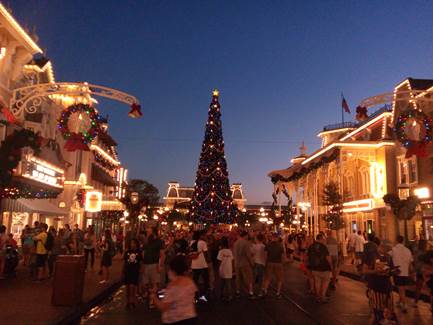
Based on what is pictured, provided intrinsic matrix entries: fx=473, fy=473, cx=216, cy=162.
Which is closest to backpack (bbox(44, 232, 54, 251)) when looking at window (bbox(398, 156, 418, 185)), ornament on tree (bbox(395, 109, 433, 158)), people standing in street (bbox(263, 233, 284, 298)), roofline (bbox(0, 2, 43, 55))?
people standing in street (bbox(263, 233, 284, 298))

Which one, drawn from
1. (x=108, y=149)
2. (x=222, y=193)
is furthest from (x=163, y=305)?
(x=108, y=149)

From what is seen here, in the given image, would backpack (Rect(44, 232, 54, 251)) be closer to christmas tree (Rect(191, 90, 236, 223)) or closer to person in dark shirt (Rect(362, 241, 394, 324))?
person in dark shirt (Rect(362, 241, 394, 324))

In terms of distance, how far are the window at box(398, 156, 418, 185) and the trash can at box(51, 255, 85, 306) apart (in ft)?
77.9

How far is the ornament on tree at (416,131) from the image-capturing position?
1636cm

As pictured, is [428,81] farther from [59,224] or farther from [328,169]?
[59,224]

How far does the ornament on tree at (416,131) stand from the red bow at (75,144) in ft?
35.7

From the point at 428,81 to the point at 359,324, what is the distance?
2489cm

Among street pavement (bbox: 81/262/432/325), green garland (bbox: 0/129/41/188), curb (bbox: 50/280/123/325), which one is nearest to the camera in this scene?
curb (bbox: 50/280/123/325)

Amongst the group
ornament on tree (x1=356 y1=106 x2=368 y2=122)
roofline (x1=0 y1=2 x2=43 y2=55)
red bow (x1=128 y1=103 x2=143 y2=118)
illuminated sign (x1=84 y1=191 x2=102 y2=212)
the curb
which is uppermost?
roofline (x1=0 y1=2 x2=43 y2=55)

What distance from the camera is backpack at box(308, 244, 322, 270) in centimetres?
1284

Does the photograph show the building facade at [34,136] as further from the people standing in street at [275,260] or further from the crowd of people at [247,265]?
the people standing in street at [275,260]

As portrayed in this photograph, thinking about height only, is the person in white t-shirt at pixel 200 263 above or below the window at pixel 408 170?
below

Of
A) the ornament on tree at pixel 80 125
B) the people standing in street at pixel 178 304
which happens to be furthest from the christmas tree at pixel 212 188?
the people standing in street at pixel 178 304

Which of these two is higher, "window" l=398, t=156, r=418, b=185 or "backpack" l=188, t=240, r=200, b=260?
"window" l=398, t=156, r=418, b=185
